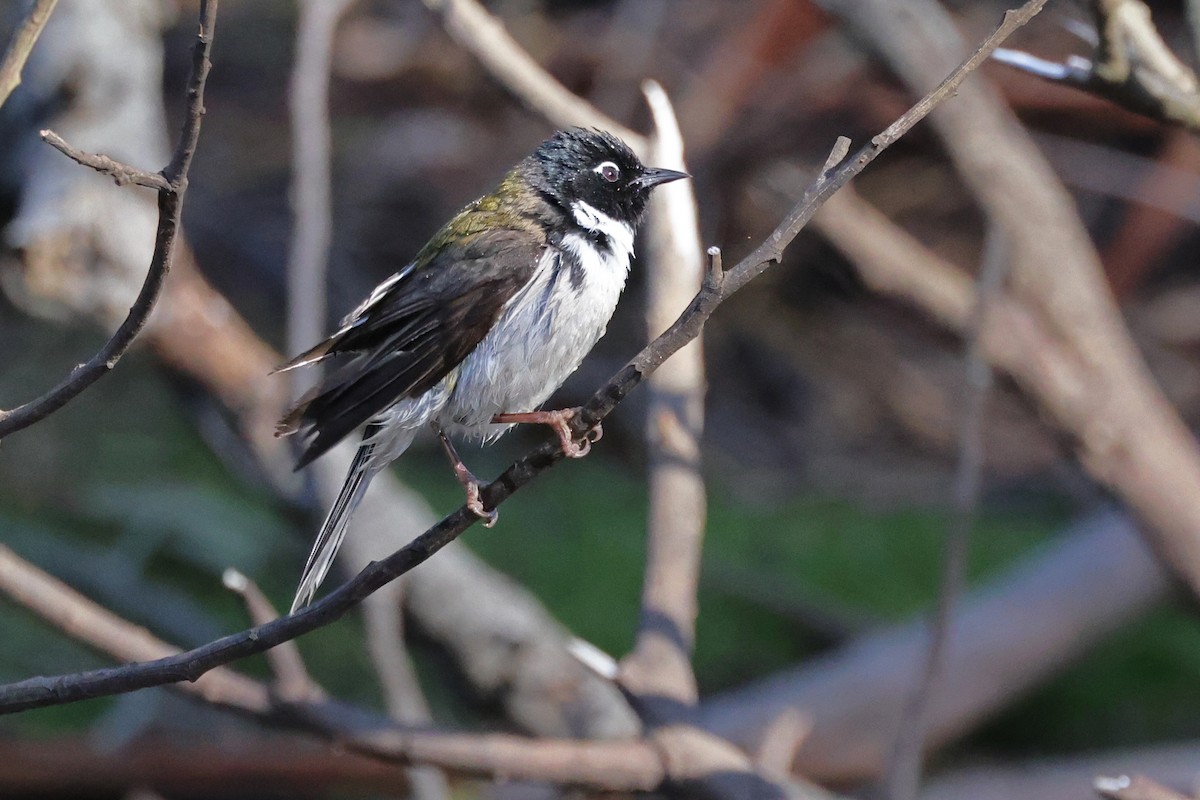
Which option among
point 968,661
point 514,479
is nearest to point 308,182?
point 514,479

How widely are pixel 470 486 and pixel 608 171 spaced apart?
3.61 ft

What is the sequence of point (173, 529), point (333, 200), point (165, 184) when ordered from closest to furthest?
point (165, 184)
point (173, 529)
point (333, 200)

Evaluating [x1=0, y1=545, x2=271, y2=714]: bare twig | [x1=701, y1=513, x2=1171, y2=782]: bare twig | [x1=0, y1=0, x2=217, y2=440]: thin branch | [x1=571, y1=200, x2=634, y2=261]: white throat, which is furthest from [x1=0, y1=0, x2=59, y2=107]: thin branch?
[x1=701, y1=513, x2=1171, y2=782]: bare twig

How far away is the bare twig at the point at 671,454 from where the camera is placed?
3.26 metres

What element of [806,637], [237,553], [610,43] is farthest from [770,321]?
[237,553]

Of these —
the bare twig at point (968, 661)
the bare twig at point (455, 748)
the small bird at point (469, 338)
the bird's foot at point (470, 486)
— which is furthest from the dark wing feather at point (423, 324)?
the bare twig at point (968, 661)

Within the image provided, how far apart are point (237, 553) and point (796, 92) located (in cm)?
364

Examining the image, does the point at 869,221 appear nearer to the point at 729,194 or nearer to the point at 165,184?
the point at 729,194

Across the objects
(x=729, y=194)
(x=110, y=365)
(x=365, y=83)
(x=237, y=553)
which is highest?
(x=365, y=83)

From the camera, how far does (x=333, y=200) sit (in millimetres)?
7980

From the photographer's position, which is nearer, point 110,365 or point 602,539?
point 110,365

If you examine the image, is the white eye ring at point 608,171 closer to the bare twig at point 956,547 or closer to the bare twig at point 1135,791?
the bare twig at point 956,547

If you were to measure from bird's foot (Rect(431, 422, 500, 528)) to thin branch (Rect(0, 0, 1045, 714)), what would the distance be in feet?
0.05

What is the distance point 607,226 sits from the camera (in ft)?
9.96
